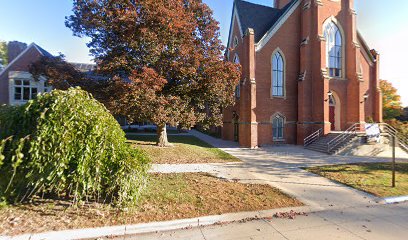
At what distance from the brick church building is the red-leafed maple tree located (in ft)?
19.3

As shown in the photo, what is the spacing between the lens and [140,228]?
401cm

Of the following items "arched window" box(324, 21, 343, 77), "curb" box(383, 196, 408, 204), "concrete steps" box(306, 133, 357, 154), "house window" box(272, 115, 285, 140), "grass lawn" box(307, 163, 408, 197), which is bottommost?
"curb" box(383, 196, 408, 204)

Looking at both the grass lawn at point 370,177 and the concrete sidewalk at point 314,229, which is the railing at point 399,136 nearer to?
the grass lawn at point 370,177

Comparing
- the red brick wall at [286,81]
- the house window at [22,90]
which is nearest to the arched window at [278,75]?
the red brick wall at [286,81]

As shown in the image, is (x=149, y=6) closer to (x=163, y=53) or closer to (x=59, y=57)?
(x=163, y=53)

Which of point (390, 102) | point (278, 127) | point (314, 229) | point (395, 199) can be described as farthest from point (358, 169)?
point (390, 102)

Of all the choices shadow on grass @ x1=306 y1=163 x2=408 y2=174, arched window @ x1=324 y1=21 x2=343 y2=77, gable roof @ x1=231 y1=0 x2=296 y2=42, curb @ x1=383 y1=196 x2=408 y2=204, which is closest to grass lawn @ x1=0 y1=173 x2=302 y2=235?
curb @ x1=383 y1=196 x2=408 y2=204

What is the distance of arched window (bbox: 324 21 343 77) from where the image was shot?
19016 mm

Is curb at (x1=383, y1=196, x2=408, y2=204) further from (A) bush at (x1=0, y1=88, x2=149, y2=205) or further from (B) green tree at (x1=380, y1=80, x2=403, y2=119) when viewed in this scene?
(B) green tree at (x1=380, y1=80, x2=403, y2=119)

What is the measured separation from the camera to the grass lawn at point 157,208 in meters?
4.00

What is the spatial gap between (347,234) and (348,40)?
20.7 m

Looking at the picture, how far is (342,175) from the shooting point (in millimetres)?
8430

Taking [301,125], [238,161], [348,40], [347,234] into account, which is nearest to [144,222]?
[347,234]

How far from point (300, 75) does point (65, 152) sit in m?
18.7
